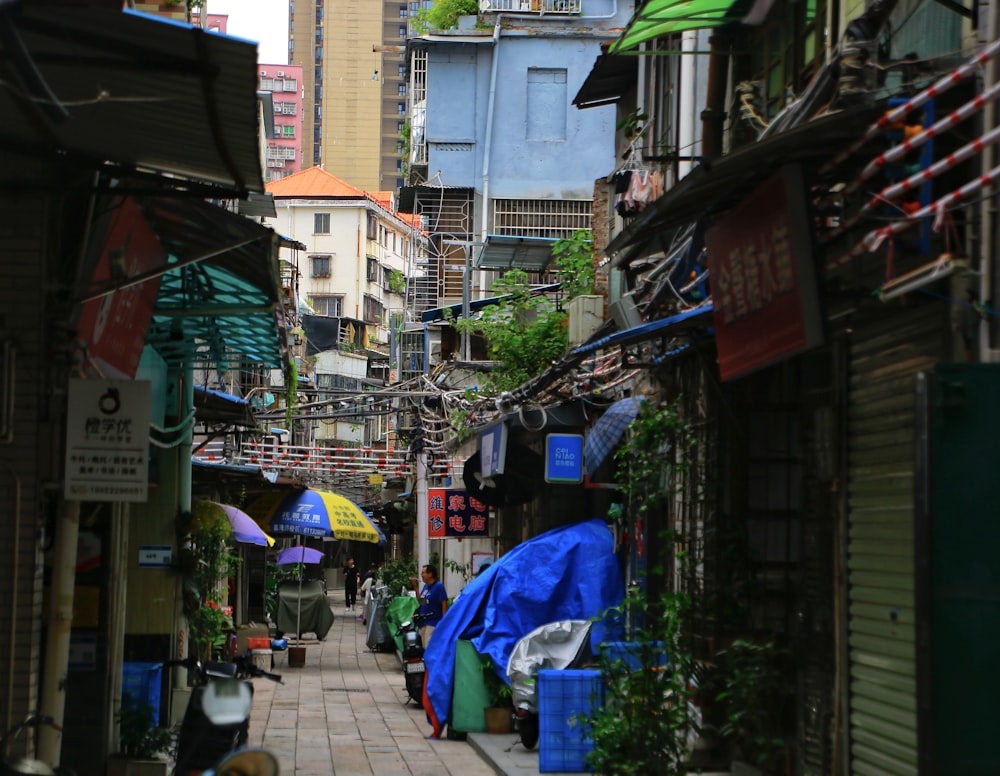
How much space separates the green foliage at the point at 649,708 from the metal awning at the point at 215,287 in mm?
3833

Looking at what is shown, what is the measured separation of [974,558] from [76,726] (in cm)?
825

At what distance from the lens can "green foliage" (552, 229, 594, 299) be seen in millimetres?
22422

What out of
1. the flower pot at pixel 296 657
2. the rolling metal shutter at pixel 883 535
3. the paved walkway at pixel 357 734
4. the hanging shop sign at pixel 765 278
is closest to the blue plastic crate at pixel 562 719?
the paved walkway at pixel 357 734

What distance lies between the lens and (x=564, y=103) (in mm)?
36781

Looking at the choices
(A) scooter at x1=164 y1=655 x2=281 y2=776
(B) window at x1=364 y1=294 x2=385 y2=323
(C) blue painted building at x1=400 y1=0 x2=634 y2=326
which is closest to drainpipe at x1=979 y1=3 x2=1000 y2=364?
(A) scooter at x1=164 y1=655 x2=281 y2=776

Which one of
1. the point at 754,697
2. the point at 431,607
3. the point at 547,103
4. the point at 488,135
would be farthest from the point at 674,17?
the point at 547,103

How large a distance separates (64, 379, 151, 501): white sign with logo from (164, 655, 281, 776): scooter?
1352 millimetres

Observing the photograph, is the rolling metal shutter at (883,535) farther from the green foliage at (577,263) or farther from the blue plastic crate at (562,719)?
the green foliage at (577,263)

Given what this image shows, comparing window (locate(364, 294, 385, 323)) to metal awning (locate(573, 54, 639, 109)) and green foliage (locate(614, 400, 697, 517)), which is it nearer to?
metal awning (locate(573, 54, 639, 109))

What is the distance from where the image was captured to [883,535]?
8273 mm

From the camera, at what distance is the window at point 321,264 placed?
3115 inches

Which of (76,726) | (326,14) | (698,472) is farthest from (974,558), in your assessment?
(326,14)

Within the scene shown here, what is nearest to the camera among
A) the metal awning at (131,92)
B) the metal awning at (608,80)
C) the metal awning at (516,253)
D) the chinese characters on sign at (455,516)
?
the metal awning at (131,92)

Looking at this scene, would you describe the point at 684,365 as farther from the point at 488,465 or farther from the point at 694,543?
the point at 488,465
